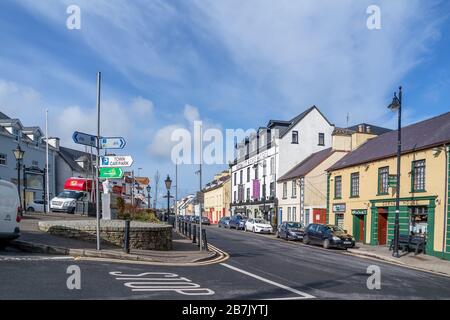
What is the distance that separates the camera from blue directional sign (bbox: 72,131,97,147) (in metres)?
12.3

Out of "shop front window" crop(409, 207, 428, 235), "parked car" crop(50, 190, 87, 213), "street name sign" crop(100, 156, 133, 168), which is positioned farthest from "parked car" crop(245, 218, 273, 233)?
"street name sign" crop(100, 156, 133, 168)

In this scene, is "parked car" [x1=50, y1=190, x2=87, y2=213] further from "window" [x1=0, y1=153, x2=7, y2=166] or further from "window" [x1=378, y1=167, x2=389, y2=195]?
"window" [x1=378, y1=167, x2=389, y2=195]

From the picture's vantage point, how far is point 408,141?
26.7m

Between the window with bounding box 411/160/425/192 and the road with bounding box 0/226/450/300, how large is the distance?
36.9 feet

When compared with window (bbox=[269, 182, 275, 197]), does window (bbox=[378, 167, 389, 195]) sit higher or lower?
higher

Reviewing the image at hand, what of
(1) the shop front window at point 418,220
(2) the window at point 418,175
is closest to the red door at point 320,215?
(1) the shop front window at point 418,220

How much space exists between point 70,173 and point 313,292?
5485cm

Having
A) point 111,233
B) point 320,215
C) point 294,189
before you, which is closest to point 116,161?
point 111,233

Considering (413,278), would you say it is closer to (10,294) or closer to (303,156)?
(10,294)

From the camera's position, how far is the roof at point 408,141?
23441 mm

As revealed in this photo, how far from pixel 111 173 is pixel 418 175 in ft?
60.1

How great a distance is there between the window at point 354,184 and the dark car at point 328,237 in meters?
4.12
